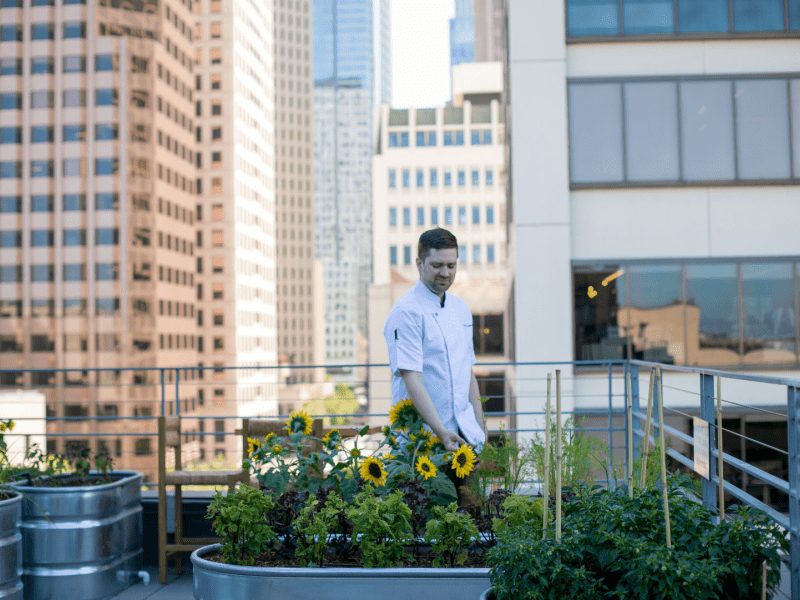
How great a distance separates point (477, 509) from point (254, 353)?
104m

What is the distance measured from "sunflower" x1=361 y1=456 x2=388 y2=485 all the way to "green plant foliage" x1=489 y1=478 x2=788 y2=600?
0.65 metres

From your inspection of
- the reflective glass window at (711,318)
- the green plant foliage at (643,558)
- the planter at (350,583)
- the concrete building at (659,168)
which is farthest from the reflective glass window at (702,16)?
the planter at (350,583)

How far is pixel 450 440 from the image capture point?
2926mm

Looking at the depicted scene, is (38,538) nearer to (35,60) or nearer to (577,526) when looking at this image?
(577,526)

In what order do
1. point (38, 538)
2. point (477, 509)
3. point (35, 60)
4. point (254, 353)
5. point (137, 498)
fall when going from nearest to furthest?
point (477, 509) < point (38, 538) < point (137, 498) < point (35, 60) < point (254, 353)

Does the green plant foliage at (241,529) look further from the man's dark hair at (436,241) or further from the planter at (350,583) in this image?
the man's dark hair at (436,241)

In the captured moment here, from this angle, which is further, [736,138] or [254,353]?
[254,353]

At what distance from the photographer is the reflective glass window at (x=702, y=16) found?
11555 mm

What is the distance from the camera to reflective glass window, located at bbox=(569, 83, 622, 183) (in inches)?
456

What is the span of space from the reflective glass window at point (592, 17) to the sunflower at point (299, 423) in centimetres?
994

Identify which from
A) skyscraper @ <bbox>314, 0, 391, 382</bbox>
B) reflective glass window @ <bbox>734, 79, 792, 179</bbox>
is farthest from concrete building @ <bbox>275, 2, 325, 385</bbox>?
reflective glass window @ <bbox>734, 79, 792, 179</bbox>

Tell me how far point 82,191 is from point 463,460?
81547 mm

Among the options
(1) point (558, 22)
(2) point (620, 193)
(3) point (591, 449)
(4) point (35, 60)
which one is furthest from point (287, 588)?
(4) point (35, 60)

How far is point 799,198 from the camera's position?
38.0 feet
